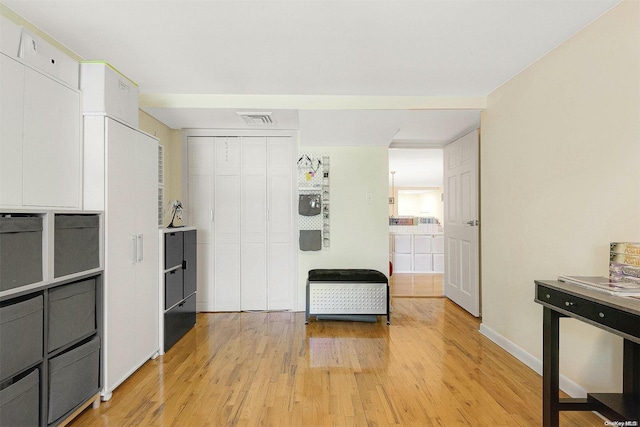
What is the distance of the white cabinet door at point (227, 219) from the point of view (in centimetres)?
A: 426

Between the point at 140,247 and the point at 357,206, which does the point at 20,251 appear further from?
the point at 357,206

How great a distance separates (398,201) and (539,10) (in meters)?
11.1

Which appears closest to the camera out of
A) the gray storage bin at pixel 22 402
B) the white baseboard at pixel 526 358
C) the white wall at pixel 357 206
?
the gray storage bin at pixel 22 402

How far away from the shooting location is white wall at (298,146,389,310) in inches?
171

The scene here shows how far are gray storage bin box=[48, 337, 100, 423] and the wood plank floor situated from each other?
0.18m

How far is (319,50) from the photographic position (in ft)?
7.86

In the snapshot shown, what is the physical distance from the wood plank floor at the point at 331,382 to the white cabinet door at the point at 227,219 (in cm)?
67

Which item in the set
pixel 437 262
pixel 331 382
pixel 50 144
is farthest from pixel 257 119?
pixel 437 262

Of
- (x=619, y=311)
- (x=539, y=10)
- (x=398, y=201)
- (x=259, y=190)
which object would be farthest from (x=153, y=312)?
(x=398, y=201)

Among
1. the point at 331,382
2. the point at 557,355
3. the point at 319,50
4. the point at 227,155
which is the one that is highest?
the point at 319,50

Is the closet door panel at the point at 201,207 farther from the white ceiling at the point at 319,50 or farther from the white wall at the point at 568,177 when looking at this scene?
the white wall at the point at 568,177

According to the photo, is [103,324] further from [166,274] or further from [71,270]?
[166,274]

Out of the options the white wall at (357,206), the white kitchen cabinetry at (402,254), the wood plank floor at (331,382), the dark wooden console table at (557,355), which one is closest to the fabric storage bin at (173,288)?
the wood plank floor at (331,382)

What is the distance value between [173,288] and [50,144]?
1.65 meters
